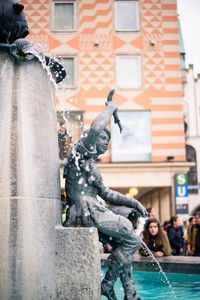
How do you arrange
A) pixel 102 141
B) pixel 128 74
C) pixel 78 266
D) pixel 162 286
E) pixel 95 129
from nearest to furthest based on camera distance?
1. pixel 78 266
2. pixel 95 129
3. pixel 102 141
4. pixel 162 286
5. pixel 128 74

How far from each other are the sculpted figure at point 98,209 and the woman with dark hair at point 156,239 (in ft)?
12.1

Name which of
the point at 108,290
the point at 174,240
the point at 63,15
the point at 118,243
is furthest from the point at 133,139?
the point at 108,290

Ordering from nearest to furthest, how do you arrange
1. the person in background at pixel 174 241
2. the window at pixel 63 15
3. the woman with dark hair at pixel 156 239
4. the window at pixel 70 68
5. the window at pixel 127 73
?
the woman with dark hair at pixel 156 239 → the person in background at pixel 174 241 → the window at pixel 70 68 → the window at pixel 127 73 → the window at pixel 63 15

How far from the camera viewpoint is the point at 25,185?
138 inches

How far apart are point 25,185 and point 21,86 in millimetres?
947

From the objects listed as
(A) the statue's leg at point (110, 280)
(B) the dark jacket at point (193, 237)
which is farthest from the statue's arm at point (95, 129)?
(B) the dark jacket at point (193, 237)

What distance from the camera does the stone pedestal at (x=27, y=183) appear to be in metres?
3.33

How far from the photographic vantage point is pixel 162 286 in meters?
6.20

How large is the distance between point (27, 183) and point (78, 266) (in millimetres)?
857

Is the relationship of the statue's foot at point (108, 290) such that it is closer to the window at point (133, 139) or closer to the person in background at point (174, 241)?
the person in background at point (174, 241)

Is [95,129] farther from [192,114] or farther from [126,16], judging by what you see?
[192,114]

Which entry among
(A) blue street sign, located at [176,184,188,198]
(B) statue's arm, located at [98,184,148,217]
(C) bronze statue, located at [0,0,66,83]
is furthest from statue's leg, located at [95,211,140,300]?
(A) blue street sign, located at [176,184,188,198]

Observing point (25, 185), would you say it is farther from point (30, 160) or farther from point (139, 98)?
point (139, 98)

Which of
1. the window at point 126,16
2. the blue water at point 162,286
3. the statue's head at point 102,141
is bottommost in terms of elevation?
the blue water at point 162,286
